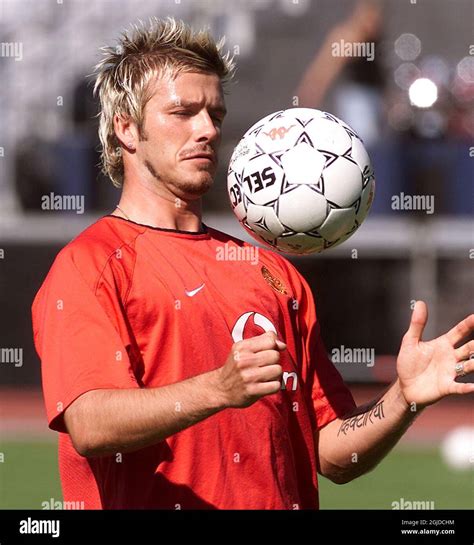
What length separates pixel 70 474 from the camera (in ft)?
12.3

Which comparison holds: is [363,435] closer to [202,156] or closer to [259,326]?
[259,326]

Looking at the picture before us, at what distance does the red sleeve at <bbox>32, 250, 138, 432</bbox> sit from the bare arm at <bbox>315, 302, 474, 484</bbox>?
935 millimetres

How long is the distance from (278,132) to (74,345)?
1068 mm

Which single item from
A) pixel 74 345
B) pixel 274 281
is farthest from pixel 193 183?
pixel 74 345

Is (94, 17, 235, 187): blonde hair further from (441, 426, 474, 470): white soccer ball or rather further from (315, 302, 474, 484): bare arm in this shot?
(441, 426, 474, 470): white soccer ball

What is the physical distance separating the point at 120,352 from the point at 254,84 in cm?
1178

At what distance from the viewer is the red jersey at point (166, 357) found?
11.4 ft

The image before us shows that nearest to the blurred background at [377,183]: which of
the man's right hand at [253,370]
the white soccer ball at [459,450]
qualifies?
the white soccer ball at [459,450]

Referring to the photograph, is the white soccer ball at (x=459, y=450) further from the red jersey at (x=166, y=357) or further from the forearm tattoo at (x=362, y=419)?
the red jersey at (x=166, y=357)

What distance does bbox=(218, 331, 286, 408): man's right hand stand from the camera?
123 inches

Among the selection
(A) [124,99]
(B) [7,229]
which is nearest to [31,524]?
(A) [124,99]

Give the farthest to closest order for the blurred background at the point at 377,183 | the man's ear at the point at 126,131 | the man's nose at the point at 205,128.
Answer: the blurred background at the point at 377,183 → the man's ear at the point at 126,131 → the man's nose at the point at 205,128

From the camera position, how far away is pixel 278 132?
392 centimetres

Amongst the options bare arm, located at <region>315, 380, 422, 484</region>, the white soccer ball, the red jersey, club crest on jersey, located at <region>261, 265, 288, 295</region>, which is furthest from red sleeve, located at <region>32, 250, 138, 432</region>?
the white soccer ball
